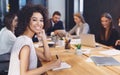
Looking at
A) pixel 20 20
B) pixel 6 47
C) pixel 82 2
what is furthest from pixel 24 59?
pixel 82 2

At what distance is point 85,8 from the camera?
6.30 meters

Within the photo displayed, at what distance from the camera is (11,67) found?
175 cm

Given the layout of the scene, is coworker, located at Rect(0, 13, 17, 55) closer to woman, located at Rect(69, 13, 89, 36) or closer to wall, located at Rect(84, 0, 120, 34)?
woman, located at Rect(69, 13, 89, 36)

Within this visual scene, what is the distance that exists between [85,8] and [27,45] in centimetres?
474

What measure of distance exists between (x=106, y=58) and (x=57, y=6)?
469 cm

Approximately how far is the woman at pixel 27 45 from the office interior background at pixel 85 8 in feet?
10.1

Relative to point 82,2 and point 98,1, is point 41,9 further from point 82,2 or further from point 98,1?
point 82,2

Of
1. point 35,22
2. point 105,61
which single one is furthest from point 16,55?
point 105,61

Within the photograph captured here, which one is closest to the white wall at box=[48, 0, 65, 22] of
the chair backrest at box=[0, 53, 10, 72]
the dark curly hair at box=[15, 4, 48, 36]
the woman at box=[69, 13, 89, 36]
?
the woman at box=[69, 13, 89, 36]

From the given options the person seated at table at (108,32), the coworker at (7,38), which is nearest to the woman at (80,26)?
the person seated at table at (108,32)

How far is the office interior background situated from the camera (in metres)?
5.29

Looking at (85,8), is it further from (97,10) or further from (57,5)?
(57,5)

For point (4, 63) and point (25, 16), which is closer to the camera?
point (25, 16)

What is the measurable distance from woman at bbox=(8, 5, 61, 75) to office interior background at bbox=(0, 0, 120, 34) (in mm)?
3070
